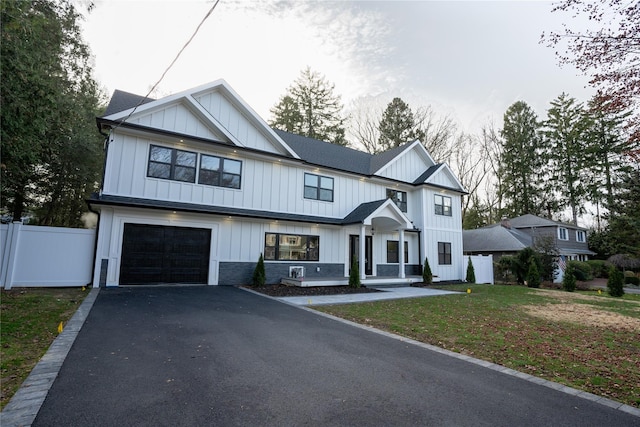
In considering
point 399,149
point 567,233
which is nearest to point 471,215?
point 567,233

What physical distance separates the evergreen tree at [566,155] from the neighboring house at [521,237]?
493 centimetres

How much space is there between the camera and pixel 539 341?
19.4 ft

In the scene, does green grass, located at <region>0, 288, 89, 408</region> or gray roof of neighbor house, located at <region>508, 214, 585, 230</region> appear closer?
green grass, located at <region>0, 288, 89, 408</region>

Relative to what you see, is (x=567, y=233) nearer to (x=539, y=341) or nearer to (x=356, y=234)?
(x=356, y=234)

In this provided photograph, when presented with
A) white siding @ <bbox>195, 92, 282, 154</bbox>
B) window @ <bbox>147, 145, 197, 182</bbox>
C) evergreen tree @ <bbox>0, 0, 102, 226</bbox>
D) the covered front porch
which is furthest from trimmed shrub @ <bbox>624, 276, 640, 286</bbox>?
evergreen tree @ <bbox>0, 0, 102, 226</bbox>

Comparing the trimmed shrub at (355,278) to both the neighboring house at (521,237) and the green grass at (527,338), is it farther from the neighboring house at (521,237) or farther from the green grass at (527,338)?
the neighboring house at (521,237)

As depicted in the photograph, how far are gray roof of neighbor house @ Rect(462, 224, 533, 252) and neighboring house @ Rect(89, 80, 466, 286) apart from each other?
37.1 ft

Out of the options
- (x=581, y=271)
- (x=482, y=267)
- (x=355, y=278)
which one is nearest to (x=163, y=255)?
(x=355, y=278)

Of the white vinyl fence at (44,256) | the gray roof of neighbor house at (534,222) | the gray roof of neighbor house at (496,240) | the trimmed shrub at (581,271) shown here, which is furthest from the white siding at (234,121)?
the gray roof of neighbor house at (534,222)

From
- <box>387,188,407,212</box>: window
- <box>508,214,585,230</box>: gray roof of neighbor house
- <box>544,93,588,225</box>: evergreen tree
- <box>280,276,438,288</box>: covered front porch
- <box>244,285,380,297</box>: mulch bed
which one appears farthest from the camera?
<box>544,93,588,225</box>: evergreen tree

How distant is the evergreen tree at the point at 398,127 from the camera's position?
32500 mm

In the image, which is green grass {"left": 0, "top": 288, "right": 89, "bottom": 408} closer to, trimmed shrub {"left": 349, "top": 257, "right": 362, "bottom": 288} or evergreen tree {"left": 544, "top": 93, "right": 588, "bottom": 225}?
trimmed shrub {"left": 349, "top": 257, "right": 362, "bottom": 288}

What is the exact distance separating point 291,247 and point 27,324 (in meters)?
9.61

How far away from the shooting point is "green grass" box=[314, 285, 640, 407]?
4.20m
